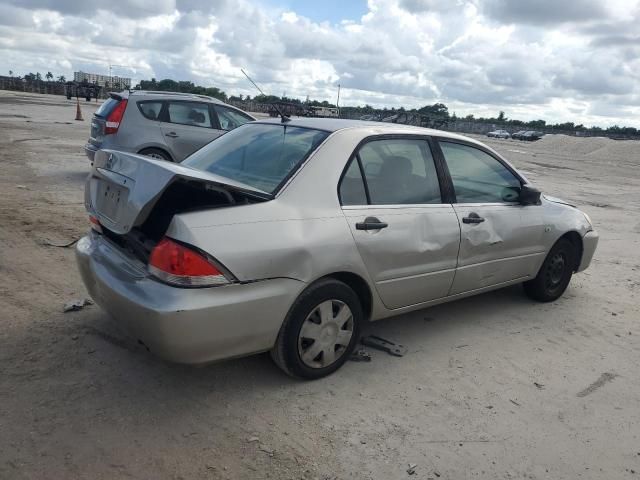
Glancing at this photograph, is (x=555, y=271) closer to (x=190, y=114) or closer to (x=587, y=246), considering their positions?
(x=587, y=246)

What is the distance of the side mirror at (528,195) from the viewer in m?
4.66

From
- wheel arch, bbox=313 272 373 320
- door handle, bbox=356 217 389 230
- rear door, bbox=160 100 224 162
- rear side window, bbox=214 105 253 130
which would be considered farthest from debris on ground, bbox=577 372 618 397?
rear side window, bbox=214 105 253 130

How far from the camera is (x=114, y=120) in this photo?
8.91 meters

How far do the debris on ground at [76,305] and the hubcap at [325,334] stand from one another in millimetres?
1993

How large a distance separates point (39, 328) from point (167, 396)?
51.9 inches

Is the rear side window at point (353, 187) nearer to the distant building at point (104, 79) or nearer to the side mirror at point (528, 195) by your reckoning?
the side mirror at point (528, 195)

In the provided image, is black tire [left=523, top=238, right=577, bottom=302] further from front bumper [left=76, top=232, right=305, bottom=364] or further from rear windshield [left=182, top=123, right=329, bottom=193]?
front bumper [left=76, top=232, right=305, bottom=364]

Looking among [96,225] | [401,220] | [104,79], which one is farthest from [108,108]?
[104,79]

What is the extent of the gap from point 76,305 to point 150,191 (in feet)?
5.84

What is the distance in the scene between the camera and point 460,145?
14.8 feet

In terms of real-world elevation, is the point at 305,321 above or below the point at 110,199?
below

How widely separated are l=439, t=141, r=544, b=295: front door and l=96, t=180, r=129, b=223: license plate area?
245cm

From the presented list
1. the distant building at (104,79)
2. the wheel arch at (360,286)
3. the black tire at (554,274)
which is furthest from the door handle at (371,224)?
the distant building at (104,79)

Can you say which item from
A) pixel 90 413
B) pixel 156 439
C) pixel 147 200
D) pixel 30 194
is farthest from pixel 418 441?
pixel 30 194
